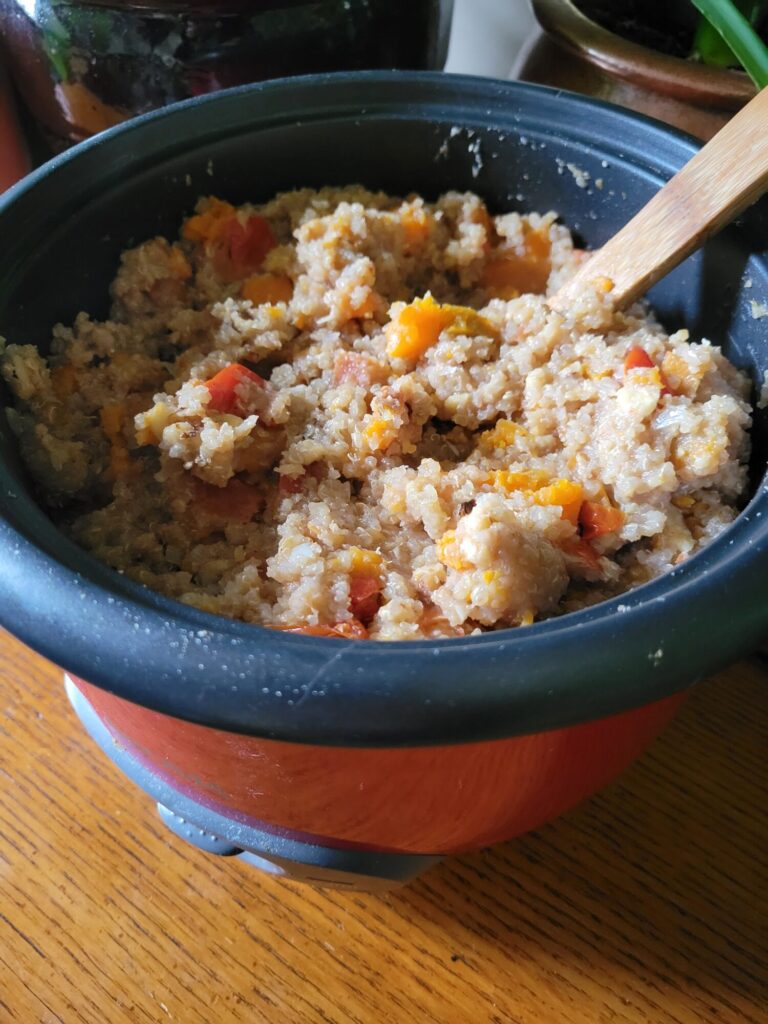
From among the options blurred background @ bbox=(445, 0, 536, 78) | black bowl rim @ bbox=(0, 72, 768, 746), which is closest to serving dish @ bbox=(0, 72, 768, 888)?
black bowl rim @ bbox=(0, 72, 768, 746)

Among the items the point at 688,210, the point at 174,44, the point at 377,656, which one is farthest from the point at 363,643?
the point at 174,44

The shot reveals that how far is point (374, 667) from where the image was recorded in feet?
1.62

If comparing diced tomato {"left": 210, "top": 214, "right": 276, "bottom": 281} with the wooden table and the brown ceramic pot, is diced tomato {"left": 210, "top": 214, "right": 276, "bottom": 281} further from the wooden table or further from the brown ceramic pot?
the wooden table

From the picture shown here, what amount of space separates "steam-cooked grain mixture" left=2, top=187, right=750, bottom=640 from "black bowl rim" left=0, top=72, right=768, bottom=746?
121 millimetres

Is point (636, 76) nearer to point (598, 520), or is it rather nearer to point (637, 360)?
point (637, 360)

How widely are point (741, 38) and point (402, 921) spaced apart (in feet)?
3.06

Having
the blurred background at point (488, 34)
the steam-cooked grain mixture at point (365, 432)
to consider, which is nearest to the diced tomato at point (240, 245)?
the steam-cooked grain mixture at point (365, 432)

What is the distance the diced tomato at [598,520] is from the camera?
0.70 metres

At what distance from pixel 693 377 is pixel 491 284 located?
0.30 meters

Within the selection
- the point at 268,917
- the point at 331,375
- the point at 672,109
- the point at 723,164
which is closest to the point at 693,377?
the point at 723,164

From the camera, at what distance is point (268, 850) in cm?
72

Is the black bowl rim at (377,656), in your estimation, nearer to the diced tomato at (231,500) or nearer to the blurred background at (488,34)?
the diced tomato at (231,500)

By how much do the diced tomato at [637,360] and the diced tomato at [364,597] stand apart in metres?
0.29

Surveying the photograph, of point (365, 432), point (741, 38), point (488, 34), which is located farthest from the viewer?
point (488, 34)
